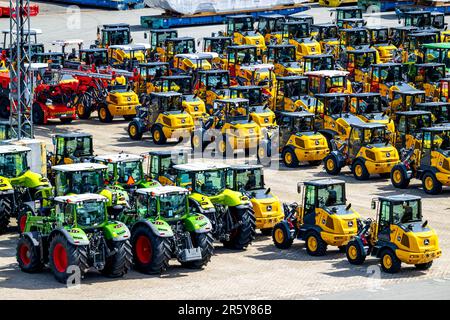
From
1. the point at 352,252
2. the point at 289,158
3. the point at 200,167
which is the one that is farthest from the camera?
the point at 289,158

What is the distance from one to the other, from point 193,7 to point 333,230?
1884 inches

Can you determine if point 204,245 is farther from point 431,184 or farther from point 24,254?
point 431,184

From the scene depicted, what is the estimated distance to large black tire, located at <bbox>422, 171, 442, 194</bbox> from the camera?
46.2 metres

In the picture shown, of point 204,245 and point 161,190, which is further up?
point 161,190

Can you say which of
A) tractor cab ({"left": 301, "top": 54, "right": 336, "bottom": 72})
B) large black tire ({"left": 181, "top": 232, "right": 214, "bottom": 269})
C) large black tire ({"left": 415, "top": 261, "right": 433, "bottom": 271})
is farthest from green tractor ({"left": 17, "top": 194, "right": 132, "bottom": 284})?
tractor cab ({"left": 301, "top": 54, "right": 336, "bottom": 72})

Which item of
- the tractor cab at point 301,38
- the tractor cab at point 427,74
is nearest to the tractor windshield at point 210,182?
the tractor cab at point 427,74

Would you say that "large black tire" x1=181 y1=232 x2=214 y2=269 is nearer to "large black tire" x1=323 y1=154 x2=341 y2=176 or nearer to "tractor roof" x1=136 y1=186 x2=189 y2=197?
"tractor roof" x1=136 y1=186 x2=189 y2=197

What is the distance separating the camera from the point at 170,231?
35031 millimetres

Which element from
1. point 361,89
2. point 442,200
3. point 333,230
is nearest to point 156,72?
point 361,89

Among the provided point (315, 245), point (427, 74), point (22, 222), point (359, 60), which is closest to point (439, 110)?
point (427, 74)

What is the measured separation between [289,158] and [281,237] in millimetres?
12308

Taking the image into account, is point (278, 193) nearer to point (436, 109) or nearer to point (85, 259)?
point (436, 109)

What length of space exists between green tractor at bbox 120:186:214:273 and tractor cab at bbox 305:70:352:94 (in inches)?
883

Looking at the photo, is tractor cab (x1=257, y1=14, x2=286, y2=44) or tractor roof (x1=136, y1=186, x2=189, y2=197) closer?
tractor roof (x1=136, y1=186, x2=189, y2=197)
